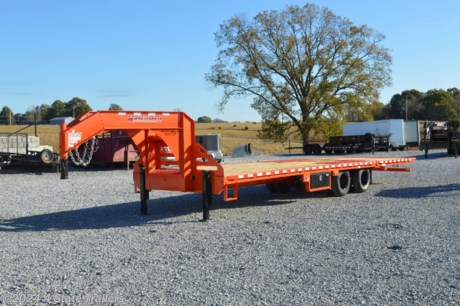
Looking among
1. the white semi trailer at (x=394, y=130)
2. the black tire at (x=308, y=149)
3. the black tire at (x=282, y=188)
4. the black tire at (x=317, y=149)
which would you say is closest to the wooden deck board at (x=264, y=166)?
the black tire at (x=282, y=188)

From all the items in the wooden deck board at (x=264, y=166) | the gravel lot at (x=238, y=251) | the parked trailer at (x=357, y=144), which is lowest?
the gravel lot at (x=238, y=251)

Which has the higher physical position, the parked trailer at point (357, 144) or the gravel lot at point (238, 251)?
the parked trailer at point (357, 144)

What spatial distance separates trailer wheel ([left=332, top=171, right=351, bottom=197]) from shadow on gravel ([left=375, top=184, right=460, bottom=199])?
0.75 m

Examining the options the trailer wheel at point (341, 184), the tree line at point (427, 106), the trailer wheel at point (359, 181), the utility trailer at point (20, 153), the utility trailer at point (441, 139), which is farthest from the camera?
the tree line at point (427, 106)

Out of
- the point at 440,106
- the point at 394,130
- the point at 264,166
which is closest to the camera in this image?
the point at 264,166

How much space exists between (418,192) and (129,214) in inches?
272

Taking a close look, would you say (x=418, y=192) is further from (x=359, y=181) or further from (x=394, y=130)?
(x=394, y=130)

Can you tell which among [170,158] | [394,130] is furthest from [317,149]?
[170,158]

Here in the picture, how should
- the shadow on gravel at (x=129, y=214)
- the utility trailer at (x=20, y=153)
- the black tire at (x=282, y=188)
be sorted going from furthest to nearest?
the utility trailer at (x=20, y=153) < the black tire at (x=282, y=188) < the shadow on gravel at (x=129, y=214)

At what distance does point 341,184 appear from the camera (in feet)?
40.8

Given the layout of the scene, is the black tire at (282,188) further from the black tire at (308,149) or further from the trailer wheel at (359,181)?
the black tire at (308,149)

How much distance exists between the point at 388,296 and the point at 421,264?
53.1 inches

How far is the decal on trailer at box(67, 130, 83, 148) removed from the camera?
816 cm

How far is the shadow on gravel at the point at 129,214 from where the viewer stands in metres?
9.27
